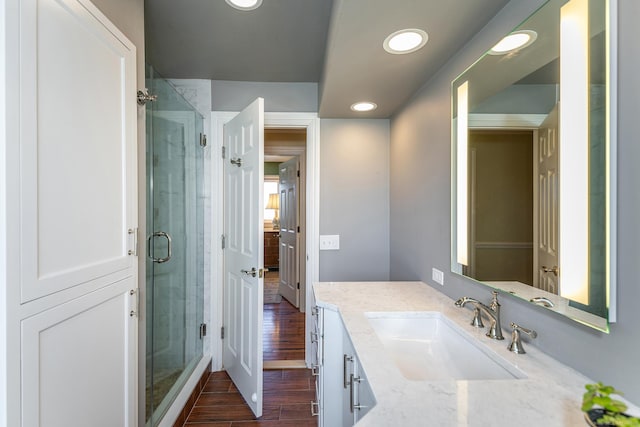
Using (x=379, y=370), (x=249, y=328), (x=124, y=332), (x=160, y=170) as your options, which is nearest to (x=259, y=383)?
(x=249, y=328)

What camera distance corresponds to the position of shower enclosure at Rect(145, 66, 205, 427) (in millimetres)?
1806

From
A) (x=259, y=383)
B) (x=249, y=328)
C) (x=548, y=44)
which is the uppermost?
(x=548, y=44)

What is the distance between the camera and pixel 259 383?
192 centimetres

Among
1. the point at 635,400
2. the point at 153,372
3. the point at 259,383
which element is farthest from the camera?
the point at 259,383

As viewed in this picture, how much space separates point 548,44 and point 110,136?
4.85ft

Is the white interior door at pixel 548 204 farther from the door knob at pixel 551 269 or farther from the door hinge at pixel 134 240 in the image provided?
the door hinge at pixel 134 240

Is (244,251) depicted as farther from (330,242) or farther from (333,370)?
(333,370)

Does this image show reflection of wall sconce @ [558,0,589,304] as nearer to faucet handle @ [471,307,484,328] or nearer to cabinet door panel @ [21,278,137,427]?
faucet handle @ [471,307,484,328]

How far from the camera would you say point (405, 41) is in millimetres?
1314

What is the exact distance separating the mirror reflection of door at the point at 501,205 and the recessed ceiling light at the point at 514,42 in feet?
0.89

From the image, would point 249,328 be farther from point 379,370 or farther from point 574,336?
point 574,336

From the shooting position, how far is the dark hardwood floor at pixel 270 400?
190cm

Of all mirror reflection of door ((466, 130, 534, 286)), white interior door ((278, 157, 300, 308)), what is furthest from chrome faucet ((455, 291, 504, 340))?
white interior door ((278, 157, 300, 308))

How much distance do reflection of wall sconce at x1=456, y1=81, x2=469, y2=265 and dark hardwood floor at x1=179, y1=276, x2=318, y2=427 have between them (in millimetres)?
1412
